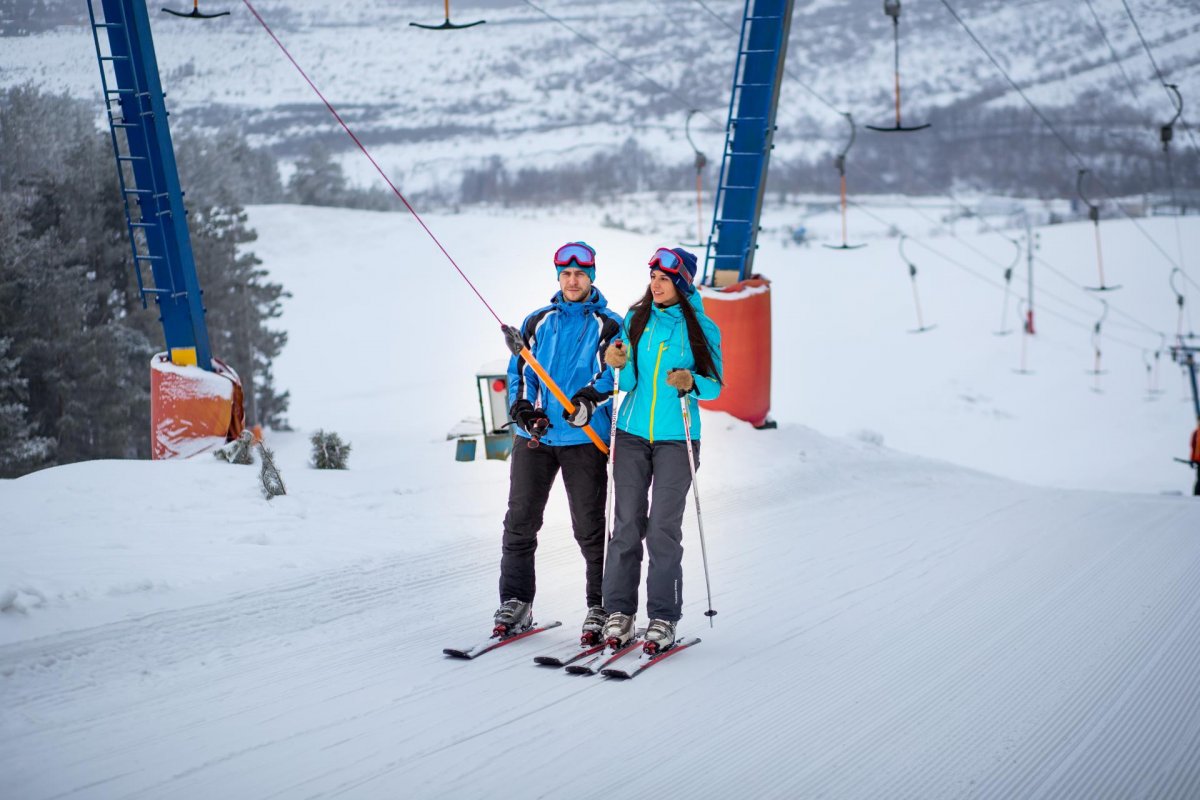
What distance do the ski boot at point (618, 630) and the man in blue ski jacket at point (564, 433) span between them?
14 cm

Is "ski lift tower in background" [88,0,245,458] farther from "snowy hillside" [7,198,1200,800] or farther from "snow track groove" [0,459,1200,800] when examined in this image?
"snow track groove" [0,459,1200,800]

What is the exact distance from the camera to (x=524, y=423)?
505 cm

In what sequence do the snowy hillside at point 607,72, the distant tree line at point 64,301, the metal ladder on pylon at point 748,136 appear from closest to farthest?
the metal ladder on pylon at point 748,136, the distant tree line at point 64,301, the snowy hillside at point 607,72

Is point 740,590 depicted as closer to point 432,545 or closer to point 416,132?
point 432,545

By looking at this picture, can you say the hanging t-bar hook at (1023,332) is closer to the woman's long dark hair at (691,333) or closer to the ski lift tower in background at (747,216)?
the ski lift tower in background at (747,216)

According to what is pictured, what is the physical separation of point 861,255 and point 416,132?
23065 mm

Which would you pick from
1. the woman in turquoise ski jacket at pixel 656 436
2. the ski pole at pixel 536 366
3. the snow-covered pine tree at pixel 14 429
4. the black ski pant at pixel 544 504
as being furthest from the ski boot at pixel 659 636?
the snow-covered pine tree at pixel 14 429

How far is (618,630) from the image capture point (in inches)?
200

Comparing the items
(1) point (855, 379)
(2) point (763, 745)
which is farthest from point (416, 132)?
(2) point (763, 745)

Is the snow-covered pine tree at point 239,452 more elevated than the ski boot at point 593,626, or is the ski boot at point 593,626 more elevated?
the ski boot at point 593,626

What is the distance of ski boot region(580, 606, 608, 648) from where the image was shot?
5203mm

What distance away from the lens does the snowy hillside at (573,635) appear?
152 inches

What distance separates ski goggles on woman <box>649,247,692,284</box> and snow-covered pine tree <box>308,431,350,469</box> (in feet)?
20.6

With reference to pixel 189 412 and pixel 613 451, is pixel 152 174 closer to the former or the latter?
pixel 189 412
